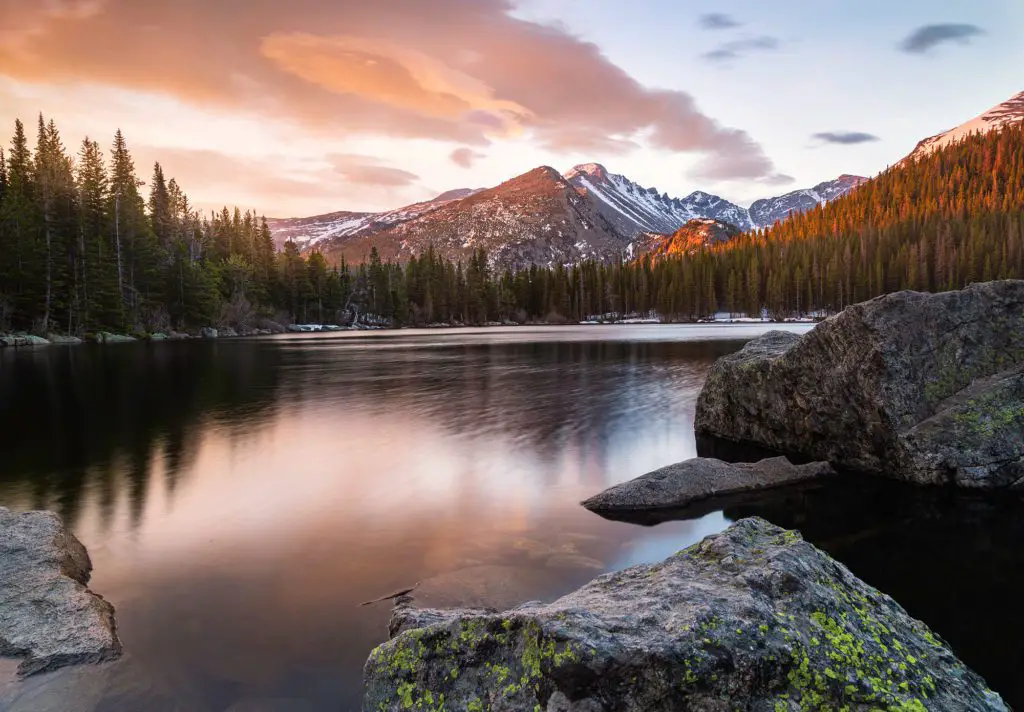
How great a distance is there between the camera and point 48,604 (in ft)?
21.8

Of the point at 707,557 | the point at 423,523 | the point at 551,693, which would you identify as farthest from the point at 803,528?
the point at 551,693

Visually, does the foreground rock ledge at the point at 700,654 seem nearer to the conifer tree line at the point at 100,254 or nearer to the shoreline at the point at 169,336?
the shoreline at the point at 169,336

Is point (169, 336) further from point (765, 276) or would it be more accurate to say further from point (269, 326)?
point (765, 276)

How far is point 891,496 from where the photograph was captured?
11.0m

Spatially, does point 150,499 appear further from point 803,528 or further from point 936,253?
point 936,253

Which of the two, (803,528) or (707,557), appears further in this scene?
(803,528)

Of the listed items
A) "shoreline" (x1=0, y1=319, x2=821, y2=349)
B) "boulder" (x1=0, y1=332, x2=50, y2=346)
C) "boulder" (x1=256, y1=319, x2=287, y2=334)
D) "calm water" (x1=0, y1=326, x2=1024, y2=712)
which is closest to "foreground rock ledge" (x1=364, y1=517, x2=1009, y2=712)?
"calm water" (x1=0, y1=326, x2=1024, y2=712)

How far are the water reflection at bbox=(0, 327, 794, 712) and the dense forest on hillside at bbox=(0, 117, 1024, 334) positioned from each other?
55262mm

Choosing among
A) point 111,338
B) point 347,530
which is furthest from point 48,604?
point 111,338

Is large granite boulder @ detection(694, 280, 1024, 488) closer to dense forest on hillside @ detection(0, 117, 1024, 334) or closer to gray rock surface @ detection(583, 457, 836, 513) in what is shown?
gray rock surface @ detection(583, 457, 836, 513)

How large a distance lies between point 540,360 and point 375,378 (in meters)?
15.8

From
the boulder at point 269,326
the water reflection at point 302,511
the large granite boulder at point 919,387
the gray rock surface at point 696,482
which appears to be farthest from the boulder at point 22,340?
the large granite boulder at point 919,387

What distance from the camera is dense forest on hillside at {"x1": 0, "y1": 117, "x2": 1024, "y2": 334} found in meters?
71.6

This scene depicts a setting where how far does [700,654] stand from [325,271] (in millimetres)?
152178
